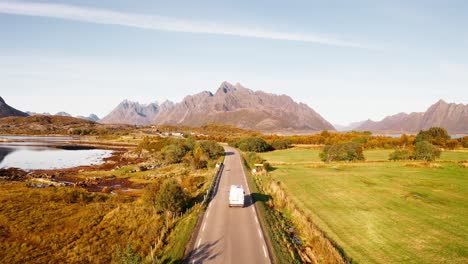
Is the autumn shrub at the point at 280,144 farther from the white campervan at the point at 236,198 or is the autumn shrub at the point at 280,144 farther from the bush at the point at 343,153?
the white campervan at the point at 236,198

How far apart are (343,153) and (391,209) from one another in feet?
150

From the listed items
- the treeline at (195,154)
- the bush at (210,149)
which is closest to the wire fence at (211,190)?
the treeline at (195,154)

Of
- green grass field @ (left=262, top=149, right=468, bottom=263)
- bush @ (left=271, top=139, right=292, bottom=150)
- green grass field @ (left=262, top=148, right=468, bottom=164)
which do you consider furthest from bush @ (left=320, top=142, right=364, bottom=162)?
bush @ (left=271, top=139, right=292, bottom=150)

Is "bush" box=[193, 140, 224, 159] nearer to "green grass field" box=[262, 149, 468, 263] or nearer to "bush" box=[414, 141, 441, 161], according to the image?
"green grass field" box=[262, 149, 468, 263]

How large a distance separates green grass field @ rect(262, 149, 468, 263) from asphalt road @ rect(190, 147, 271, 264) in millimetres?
7961

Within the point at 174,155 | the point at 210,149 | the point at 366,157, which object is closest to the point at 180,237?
the point at 210,149

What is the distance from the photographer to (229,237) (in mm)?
24953

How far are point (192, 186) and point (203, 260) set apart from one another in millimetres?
27983

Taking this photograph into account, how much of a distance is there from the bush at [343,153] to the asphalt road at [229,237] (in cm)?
5200

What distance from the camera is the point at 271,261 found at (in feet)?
68.3

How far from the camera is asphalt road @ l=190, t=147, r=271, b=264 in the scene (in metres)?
21.3

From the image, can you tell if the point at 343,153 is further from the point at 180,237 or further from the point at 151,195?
the point at 180,237

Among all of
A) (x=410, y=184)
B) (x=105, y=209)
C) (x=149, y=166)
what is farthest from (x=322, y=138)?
(x=105, y=209)

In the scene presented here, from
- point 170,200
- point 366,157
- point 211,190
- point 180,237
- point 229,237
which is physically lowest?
point 180,237
